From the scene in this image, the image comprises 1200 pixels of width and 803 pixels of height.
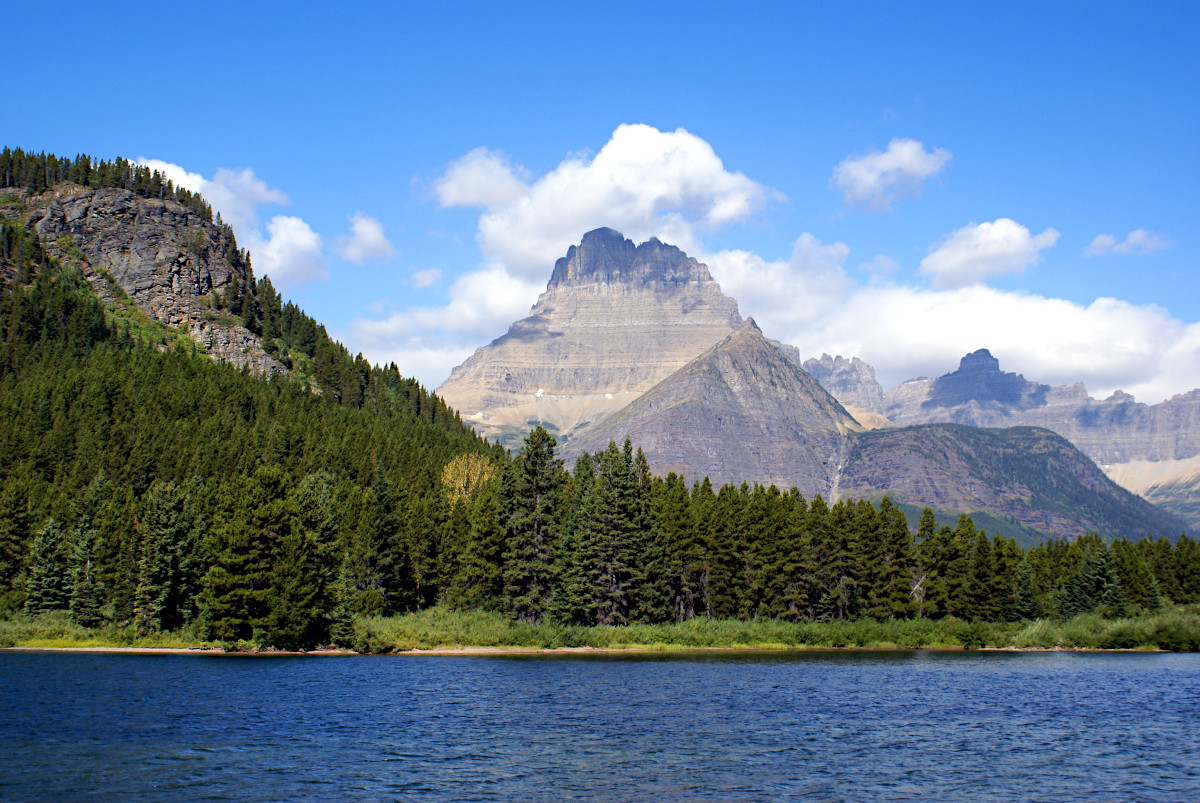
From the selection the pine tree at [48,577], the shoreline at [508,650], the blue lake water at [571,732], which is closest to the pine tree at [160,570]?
the shoreline at [508,650]

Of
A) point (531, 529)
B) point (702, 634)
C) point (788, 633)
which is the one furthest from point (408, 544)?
point (788, 633)

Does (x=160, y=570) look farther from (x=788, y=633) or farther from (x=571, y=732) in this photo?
(x=788, y=633)

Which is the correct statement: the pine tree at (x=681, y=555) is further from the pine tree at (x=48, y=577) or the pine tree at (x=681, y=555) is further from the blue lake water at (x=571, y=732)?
the pine tree at (x=48, y=577)

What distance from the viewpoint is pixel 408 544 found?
118875mm

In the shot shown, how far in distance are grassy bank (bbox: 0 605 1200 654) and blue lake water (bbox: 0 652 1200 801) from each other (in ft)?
37.6

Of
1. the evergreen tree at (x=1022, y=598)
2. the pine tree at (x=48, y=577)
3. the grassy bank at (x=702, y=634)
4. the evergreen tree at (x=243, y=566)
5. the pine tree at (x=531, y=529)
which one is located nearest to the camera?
the evergreen tree at (x=243, y=566)

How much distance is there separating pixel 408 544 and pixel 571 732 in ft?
241

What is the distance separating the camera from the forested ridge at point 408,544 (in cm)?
9162

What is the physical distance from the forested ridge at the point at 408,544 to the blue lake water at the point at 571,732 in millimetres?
12501

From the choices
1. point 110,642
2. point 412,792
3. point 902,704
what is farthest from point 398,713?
point 110,642

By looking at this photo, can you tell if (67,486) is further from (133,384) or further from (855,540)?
(855,540)

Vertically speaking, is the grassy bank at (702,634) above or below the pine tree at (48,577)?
below

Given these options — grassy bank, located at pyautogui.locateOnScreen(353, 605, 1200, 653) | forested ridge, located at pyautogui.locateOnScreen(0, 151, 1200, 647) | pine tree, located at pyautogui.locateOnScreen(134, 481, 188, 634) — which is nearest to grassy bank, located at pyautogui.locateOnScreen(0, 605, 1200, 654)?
grassy bank, located at pyautogui.locateOnScreen(353, 605, 1200, 653)

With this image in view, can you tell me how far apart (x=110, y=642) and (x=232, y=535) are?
→ 21713 millimetres
